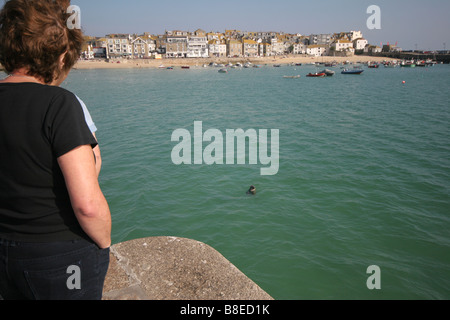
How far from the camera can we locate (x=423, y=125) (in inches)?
842

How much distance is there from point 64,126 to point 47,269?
840 millimetres

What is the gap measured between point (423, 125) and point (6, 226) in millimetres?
25008

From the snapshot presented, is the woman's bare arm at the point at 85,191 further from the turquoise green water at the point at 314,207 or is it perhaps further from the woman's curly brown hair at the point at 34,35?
the turquoise green water at the point at 314,207

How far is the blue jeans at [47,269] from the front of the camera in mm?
1718

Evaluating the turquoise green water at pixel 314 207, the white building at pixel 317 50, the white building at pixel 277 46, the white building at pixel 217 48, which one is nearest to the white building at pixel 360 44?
the white building at pixel 317 50

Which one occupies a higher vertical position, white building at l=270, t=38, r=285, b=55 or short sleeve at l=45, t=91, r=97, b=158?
white building at l=270, t=38, r=285, b=55

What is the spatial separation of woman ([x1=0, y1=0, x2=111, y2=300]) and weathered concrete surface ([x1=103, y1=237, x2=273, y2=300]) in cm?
189

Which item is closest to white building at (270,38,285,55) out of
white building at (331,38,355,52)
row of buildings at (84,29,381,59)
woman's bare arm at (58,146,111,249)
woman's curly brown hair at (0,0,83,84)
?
row of buildings at (84,29,381,59)

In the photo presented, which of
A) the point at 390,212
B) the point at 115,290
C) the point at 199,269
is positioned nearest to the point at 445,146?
the point at 390,212

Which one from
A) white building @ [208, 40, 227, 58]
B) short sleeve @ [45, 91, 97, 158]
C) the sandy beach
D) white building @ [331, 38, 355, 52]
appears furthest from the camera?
white building @ [331, 38, 355, 52]

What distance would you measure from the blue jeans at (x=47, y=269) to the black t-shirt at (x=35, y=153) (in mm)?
61

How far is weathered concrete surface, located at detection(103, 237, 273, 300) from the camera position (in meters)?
3.63

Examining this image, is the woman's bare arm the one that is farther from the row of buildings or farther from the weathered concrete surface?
the row of buildings

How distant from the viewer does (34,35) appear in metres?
1.65
